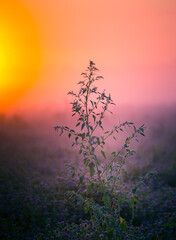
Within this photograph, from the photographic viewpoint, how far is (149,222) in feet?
17.1

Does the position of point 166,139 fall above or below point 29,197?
above

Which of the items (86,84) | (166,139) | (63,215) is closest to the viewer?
(86,84)

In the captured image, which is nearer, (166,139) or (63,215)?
(63,215)

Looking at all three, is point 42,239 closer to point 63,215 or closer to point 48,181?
point 63,215

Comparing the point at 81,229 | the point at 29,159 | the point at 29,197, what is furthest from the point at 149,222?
the point at 29,159

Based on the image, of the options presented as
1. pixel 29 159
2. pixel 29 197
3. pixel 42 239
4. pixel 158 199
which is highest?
pixel 29 159

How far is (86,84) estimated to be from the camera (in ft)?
12.0

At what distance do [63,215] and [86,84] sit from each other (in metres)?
3.47

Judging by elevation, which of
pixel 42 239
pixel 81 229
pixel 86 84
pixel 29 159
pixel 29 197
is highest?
pixel 86 84

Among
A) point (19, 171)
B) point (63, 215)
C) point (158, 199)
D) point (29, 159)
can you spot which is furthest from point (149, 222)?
point (29, 159)

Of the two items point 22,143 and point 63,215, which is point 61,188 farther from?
point 22,143

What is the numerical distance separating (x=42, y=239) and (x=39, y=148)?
7.92m

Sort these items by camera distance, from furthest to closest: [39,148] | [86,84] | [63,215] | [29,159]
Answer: [39,148] → [29,159] → [63,215] → [86,84]

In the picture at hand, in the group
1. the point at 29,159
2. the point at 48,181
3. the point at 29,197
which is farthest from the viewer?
the point at 29,159
